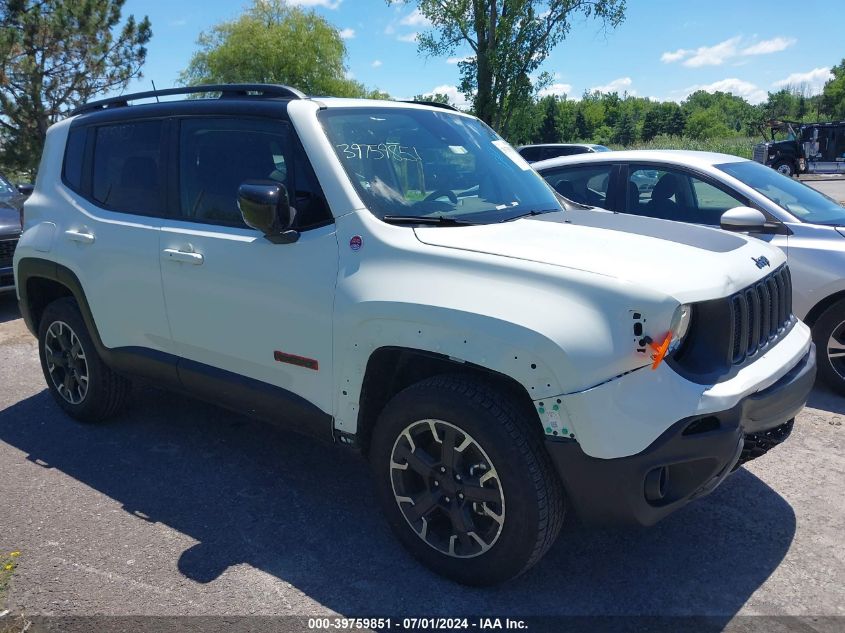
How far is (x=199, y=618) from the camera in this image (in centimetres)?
279

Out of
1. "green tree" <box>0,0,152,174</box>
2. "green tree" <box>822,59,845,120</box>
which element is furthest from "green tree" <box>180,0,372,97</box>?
"green tree" <box>822,59,845,120</box>

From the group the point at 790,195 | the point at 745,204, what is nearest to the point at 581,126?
the point at 790,195

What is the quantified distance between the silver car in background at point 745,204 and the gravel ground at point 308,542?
921mm

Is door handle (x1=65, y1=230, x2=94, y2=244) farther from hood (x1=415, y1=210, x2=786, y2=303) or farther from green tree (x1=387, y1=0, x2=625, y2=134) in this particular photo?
green tree (x1=387, y1=0, x2=625, y2=134)

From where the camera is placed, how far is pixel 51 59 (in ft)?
79.5

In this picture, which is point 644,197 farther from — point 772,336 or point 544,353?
point 544,353

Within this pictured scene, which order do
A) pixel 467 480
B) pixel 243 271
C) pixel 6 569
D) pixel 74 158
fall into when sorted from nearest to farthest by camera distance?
1. pixel 467 480
2. pixel 6 569
3. pixel 243 271
4. pixel 74 158

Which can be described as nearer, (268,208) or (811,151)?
(268,208)

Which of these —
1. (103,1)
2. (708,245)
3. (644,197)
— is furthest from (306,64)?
(708,245)

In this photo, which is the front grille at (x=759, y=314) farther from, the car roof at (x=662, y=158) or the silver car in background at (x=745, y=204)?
the car roof at (x=662, y=158)

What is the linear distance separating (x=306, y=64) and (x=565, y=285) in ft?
135

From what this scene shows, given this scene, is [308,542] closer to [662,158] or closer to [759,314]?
[759,314]

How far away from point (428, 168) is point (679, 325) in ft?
5.00

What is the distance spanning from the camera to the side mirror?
3.04m
